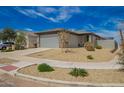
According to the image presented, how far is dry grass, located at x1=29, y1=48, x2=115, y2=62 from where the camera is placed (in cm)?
805

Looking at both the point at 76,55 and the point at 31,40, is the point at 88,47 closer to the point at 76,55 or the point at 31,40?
the point at 76,55

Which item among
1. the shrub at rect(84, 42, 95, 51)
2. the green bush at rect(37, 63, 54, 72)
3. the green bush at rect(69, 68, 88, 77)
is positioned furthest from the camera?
the shrub at rect(84, 42, 95, 51)

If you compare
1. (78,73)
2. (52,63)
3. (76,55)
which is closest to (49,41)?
(76,55)

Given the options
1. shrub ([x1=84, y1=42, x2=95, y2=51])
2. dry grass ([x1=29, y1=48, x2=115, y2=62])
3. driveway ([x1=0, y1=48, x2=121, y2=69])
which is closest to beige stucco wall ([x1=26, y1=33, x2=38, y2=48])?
driveway ([x1=0, y1=48, x2=121, y2=69])

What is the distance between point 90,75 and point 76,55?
212 centimetres

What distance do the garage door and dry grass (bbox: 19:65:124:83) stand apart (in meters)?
2.05

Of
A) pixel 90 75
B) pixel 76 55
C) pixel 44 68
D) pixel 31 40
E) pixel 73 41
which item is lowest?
pixel 90 75

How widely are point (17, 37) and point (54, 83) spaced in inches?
143

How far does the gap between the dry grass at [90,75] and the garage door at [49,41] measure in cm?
205

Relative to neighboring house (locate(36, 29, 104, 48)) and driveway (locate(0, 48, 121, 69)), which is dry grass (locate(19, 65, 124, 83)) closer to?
driveway (locate(0, 48, 121, 69))

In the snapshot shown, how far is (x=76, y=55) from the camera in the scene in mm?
8188
